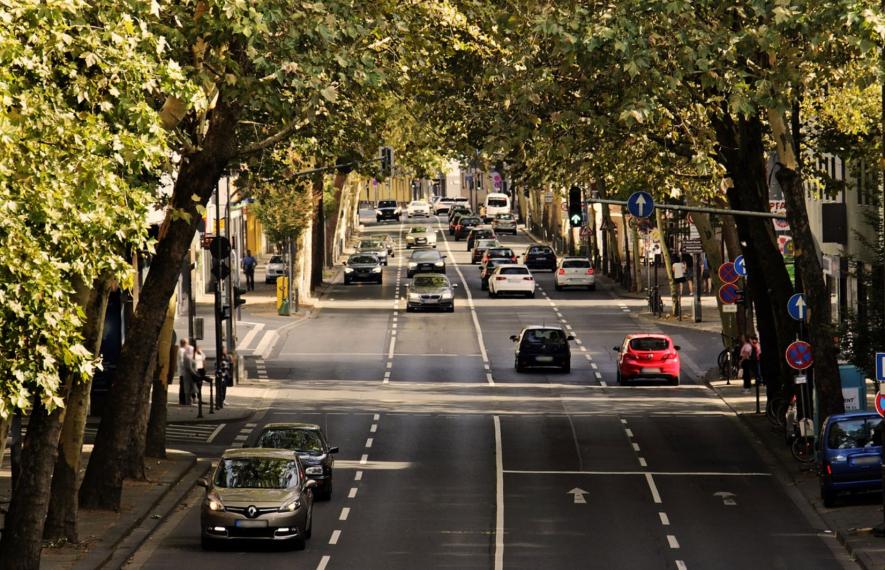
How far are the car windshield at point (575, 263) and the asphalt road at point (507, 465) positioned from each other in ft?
50.0

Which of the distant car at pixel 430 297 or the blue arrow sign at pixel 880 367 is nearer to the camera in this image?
the blue arrow sign at pixel 880 367

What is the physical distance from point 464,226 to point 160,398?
291 feet

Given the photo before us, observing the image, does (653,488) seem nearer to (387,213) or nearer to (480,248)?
(480,248)

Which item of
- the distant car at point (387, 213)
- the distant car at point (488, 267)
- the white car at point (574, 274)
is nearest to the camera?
→ the white car at point (574, 274)

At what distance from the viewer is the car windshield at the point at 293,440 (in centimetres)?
3158

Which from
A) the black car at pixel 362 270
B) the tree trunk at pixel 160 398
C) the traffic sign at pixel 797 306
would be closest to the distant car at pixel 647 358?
the traffic sign at pixel 797 306

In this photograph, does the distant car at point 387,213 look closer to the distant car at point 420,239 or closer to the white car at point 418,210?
the white car at point 418,210

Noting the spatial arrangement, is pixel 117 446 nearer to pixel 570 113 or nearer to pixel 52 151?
pixel 570 113

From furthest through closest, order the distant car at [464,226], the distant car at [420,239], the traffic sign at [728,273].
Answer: the distant car at [464,226] → the distant car at [420,239] → the traffic sign at [728,273]

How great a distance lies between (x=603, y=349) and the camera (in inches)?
2314

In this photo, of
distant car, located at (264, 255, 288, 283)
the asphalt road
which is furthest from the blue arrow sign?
distant car, located at (264, 255, 288, 283)

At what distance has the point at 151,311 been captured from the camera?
2881cm

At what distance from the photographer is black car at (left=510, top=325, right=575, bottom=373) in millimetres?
53094

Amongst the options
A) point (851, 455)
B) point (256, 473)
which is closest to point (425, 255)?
point (851, 455)
